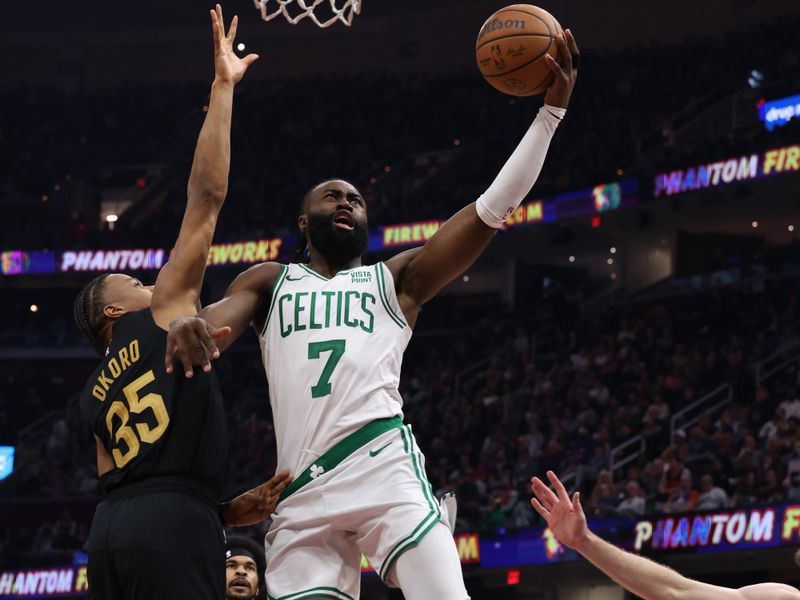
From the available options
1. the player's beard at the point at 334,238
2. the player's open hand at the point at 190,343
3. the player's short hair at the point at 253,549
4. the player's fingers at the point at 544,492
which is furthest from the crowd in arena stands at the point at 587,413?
the player's open hand at the point at 190,343

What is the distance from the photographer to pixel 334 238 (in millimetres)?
4879

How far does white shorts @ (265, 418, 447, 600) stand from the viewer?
4.27 metres

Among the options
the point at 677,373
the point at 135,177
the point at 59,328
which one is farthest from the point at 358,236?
the point at 135,177

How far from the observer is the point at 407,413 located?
2222 centimetres

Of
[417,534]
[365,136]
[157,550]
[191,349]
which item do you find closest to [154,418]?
[191,349]

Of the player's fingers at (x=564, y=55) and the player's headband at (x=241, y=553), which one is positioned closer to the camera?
the player's fingers at (x=564, y=55)

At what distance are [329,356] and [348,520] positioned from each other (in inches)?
24.1

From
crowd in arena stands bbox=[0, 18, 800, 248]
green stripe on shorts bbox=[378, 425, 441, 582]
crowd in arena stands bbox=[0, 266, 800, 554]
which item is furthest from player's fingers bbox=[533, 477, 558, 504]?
crowd in arena stands bbox=[0, 18, 800, 248]

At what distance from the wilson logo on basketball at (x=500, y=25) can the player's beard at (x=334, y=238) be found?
0.98 metres

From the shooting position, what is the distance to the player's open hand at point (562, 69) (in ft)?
15.3

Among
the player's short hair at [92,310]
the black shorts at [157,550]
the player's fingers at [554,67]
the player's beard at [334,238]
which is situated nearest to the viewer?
the black shorts at [157,550]

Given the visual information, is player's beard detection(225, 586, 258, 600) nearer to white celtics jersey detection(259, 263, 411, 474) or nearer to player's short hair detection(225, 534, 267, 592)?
player's short hair detection(225, 534, 267, 592)

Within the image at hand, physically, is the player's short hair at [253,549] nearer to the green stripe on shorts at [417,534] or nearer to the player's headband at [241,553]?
the player's headband at [241,553]

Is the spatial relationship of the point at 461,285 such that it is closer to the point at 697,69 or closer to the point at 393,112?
the point at 393,112
